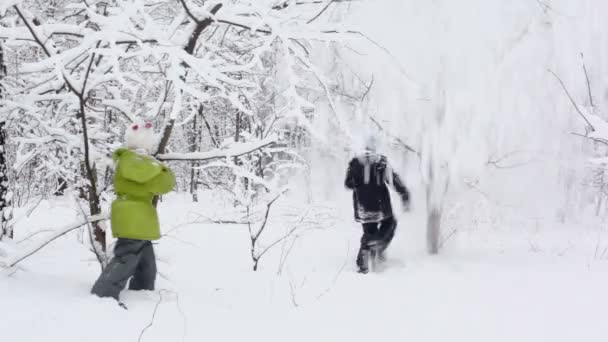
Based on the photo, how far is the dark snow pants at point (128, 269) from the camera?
10.00 ft

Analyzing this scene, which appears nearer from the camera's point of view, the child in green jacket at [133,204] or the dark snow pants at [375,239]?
the child in green jacket at [133,204]

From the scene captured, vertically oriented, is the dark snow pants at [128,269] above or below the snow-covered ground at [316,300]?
above

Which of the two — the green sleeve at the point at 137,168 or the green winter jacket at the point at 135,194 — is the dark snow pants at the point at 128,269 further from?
the green sleeve at the point at 137,168

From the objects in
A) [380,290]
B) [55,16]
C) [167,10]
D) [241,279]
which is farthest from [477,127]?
[55,16]

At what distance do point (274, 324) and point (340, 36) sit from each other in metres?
1.75

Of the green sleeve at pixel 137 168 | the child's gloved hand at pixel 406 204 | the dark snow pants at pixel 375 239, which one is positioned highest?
the green sleeve at pixel 137 168

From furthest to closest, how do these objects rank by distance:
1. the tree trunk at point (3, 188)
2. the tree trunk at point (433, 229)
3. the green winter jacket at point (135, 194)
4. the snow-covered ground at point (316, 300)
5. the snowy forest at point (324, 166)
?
1. the tree trunk at point (433, 229)
2. the tree trunk at point (3, 188)
3. the green winter jacket at point (135, 194)
4. the snowy forest at point (324, 166)
5. the snow-covered ground at point (316, 300)

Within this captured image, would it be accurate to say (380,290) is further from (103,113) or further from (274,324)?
(103,113)

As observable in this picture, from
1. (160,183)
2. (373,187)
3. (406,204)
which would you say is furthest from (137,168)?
(406,204)

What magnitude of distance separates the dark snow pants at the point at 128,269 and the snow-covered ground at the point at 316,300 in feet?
0.28

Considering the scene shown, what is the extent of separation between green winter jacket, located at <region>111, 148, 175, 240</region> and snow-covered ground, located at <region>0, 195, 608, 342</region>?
1.33ft

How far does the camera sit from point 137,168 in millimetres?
3062

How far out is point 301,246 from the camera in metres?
6.37

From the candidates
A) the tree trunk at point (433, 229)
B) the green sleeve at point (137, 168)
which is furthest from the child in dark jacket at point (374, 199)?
the green sleeve at point (137, 168)
